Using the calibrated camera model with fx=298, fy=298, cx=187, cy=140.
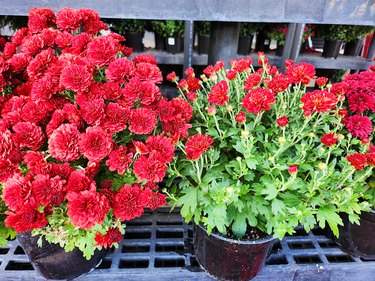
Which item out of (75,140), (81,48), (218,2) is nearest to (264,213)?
(75,140)

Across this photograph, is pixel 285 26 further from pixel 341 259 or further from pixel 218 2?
pixel 341 259

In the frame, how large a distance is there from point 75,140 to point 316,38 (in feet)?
7.39

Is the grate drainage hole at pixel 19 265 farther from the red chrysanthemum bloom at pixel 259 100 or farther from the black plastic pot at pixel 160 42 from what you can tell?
the black plastic pot at pixel 160 42

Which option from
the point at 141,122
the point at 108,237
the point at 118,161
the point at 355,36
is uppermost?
the point at 355,36

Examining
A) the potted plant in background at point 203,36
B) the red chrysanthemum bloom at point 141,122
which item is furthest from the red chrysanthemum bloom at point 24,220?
the potted plant in background at point 203,36

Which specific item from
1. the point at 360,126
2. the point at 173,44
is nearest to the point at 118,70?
the point at 360,126

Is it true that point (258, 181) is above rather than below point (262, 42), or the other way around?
below

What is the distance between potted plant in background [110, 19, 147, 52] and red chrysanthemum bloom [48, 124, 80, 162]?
4.92 feet

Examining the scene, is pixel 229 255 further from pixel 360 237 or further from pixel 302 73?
pixel 302 73

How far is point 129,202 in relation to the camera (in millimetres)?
864

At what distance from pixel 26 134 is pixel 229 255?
0.76 metres

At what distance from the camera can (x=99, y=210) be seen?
0.78m

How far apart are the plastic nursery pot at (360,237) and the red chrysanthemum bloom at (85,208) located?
3.22ft

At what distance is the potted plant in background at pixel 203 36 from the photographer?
226 centimetres
